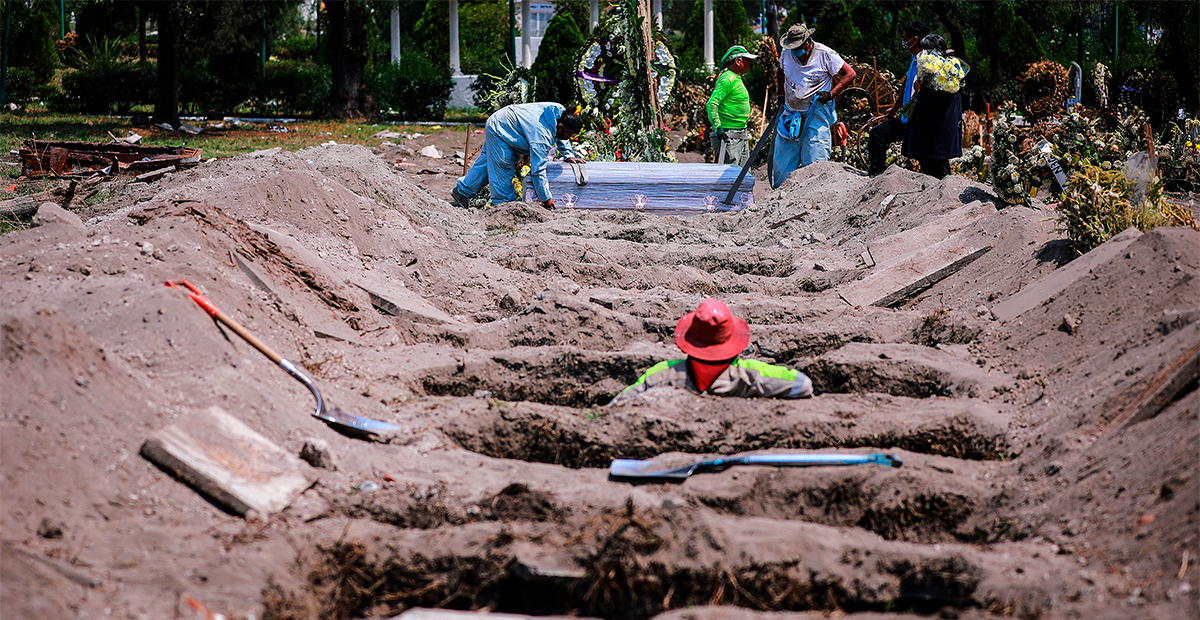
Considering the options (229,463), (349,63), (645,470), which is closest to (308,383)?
(229,463)

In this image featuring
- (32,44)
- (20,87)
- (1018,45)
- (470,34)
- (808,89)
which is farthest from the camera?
(470,34)

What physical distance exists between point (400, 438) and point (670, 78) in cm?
886

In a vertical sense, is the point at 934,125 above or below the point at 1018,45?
below

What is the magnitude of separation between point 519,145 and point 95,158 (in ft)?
17.6

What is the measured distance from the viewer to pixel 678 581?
3.00 metres

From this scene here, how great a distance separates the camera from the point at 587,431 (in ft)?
13.7

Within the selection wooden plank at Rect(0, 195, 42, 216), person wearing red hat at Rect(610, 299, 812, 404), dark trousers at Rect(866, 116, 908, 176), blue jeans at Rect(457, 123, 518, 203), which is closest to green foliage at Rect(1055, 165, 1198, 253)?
person wearing red hat at Rect(610, 299, 812, 404)

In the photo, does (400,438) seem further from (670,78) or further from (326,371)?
(670,78)

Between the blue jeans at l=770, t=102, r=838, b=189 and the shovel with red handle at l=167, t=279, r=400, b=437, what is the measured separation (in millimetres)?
6472

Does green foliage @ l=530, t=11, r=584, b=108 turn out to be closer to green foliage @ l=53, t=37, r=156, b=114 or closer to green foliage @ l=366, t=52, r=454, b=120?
green foliage @ l=366, t=52, r=454, b=120

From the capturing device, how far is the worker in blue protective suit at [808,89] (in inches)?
356

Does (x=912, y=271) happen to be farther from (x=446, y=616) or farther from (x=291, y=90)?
(x=291, y=90)

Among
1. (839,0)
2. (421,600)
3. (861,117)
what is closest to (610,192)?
(861,117)

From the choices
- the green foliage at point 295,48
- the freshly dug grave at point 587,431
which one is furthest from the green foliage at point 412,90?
the freshly dug grave at point 587,431
